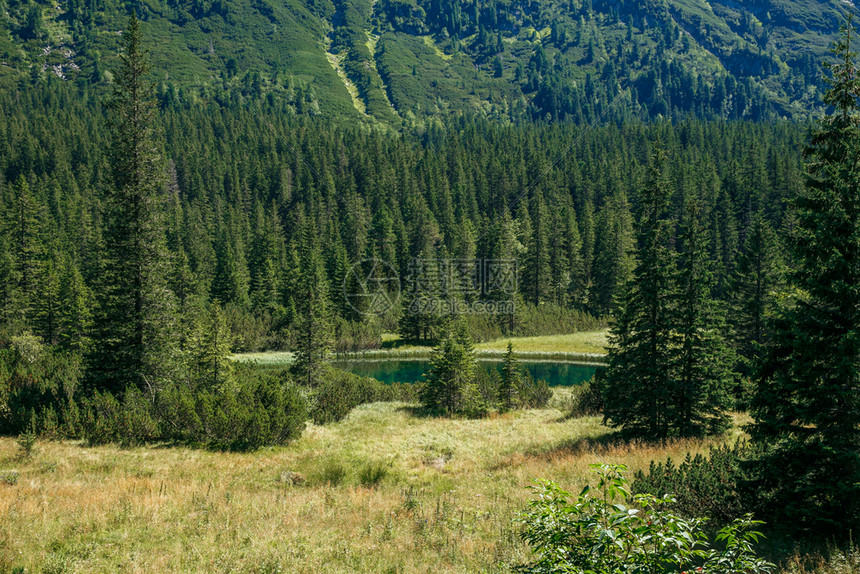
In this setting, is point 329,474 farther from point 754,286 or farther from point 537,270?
point 537,270

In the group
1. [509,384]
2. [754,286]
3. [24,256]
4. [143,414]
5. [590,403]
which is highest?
[24,256]

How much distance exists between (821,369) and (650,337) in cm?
973

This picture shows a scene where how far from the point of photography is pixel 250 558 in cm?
777

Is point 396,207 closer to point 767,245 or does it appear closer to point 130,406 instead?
point 767,245

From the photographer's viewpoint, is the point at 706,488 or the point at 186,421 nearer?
the point at 706,488

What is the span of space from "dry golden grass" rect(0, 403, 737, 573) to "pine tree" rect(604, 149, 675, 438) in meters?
1.65

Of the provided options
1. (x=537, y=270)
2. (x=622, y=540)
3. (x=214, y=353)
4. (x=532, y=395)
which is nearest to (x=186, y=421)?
(x=214, y=353)

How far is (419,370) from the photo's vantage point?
56.4 meters

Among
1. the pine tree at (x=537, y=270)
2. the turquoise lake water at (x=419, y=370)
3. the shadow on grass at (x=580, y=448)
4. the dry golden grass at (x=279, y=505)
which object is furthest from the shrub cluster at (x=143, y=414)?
the pine tree at (x=537, y=270)

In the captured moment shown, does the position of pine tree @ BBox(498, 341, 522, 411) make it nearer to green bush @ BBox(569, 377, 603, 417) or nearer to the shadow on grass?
green bush @ BBox(569, 377, 603, 417)

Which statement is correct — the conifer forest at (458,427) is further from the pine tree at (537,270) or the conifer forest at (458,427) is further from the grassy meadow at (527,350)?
the pine tree at (537,270)

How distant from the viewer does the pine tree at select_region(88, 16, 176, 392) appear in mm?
19719

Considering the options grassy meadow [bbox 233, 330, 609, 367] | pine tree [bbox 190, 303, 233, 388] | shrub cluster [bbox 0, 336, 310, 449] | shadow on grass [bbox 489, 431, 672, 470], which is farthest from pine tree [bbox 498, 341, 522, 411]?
grassy meadow [bbox 233, 330, 609, 367]

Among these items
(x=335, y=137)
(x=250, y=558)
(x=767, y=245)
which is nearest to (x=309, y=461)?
(x=250, y=558)
